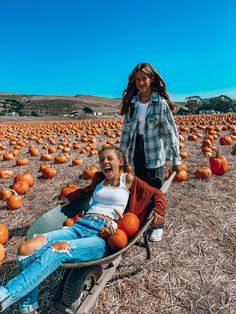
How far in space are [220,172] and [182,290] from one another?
439 centimetres

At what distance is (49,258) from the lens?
270cm

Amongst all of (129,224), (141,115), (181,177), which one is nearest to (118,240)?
(129,224)

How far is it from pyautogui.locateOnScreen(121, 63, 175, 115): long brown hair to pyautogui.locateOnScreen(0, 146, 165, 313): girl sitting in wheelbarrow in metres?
1.06

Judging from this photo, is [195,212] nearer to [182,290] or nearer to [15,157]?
[182,290]

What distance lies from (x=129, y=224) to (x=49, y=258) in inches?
38.5

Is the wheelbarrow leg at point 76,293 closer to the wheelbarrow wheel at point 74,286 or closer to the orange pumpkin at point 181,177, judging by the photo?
the wheelbarrow wheel at point 74,286

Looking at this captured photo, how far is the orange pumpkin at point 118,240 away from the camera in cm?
313

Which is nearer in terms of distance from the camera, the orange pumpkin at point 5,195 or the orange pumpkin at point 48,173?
the orange pumpkin at point 5,195

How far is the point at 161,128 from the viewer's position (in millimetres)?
4641

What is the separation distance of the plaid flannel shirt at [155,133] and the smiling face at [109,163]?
902 millimetres

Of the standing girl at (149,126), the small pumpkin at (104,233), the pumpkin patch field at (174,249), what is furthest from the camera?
the standing girl at (149,126)

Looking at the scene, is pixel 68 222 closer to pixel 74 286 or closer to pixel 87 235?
pixel 87 235

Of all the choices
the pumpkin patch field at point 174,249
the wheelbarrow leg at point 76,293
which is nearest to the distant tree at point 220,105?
the pumpkin patch field at point 174,249

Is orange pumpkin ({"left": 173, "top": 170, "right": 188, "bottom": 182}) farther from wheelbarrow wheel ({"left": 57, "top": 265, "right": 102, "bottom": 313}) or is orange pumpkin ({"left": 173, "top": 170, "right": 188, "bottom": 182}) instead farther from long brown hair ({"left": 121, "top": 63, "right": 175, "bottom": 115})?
wheelbarrow wheel ({"left": 57, "top": 265, "right": 102, "bottom": 313})
